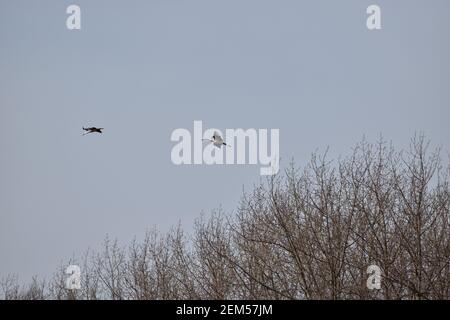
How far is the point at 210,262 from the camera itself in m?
17.4

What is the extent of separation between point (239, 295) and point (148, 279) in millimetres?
5520

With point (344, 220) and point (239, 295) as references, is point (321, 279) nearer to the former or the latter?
point (344, 220)

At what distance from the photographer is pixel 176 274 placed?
1928 centimetres
